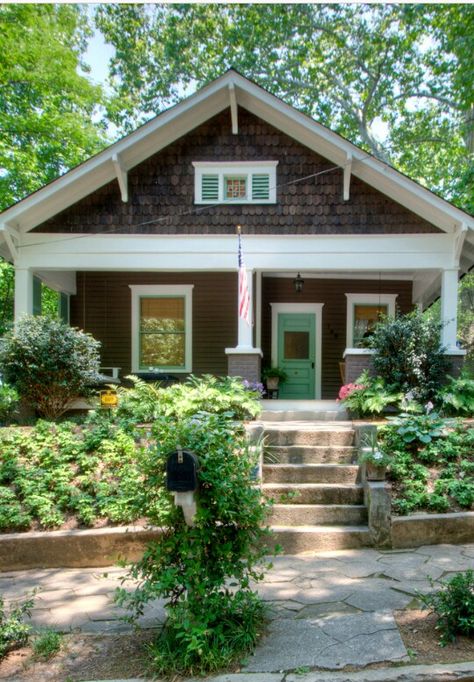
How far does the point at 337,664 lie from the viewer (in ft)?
10.1

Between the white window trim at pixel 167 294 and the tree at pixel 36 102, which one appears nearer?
the white window trim at pixel 167 294

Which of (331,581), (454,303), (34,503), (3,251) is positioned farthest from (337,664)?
(3,251)

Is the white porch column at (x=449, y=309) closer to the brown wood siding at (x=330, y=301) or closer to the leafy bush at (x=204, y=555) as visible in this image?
the brown wood siding at (x=330, y=301)

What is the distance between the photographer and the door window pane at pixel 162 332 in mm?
12375

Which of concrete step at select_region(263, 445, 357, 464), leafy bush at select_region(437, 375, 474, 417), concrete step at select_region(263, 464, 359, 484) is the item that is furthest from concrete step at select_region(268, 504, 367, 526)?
leafy bush at select_region(437, 375, 474, 417)

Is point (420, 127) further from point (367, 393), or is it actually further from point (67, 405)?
point (67, 405)

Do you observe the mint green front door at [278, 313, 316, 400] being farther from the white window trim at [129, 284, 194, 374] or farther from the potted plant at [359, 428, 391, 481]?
the potted plant at [359, 428, 391, 481]

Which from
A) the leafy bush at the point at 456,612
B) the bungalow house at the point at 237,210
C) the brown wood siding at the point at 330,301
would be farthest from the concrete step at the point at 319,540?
the brown wood siding at the point at 330,301

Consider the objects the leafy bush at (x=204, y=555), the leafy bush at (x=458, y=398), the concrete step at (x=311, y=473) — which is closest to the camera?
the leafy bush at (x=204, y=555)

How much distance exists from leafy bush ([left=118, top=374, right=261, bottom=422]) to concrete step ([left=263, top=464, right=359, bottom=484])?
1058 mm

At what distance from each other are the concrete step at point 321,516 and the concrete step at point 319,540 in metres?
0.25

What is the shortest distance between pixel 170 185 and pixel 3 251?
3.47 m

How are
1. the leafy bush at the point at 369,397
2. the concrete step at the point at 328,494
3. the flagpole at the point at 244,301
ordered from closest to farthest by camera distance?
the concrete step at the point at 328,494, the leafy bush at the point at 369,397, the flagpole at the point at 244,301

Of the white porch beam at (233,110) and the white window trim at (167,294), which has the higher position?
the white porch beam at (233,110)
